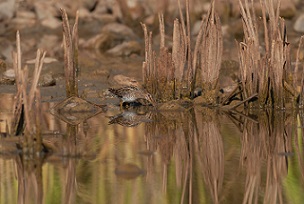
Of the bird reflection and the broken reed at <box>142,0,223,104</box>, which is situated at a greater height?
the broken reed at <box>142,0,223,104</box>

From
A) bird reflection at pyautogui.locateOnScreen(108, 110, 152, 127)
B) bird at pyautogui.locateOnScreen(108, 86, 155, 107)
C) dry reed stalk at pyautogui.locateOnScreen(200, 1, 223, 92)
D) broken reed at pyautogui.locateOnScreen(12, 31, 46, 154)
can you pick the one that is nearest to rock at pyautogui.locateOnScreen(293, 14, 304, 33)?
dry reed stalk at pyautogui.locateOnScreen(200, 1, 223, 92)

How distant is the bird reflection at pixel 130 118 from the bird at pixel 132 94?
1.09 feet

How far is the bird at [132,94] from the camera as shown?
16.0 meters

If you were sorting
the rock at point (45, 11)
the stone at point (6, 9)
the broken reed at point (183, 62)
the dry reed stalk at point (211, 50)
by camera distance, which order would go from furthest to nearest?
the stone at point (6, 9) → the rock at point (45, 11) → the broken reed at point (183, 62) → the dry reed stalk at point (211, 50)

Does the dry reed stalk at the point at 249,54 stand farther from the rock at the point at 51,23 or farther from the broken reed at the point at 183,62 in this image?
the rock at the point at 51,23

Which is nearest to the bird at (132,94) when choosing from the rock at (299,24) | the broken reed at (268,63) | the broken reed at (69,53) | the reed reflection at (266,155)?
the broken reed at (69,53)

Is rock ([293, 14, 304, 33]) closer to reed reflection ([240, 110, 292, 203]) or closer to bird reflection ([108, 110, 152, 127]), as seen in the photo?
reed reflection ([240, 110, 292, 203])

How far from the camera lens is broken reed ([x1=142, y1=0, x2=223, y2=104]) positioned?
15.6 m

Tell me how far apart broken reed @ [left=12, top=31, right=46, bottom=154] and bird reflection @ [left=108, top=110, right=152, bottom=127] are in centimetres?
335

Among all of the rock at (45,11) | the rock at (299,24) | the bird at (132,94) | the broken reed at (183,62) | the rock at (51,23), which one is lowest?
the bird at (132,94)

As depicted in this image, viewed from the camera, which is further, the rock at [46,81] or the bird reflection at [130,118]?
the rock at [46,81]

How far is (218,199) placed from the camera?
8906mm

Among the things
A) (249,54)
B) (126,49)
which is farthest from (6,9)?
(249,54)

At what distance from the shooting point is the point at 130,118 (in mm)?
15117
